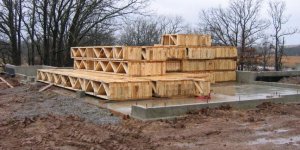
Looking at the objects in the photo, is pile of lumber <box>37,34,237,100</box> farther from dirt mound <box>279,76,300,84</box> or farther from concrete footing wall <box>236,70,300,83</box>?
dirt mound <box>279,76,300,84</box>

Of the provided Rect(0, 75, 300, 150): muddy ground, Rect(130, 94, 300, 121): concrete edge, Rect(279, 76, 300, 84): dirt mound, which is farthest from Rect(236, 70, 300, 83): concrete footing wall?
Rect(130, 94, 300, 121): concrete edge

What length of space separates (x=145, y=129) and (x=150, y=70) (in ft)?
20.1

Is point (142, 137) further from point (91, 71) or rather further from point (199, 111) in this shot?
point (91, 71)

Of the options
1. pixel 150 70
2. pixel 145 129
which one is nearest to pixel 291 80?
pixel 150 70

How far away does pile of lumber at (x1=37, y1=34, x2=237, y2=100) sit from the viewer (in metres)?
15.5

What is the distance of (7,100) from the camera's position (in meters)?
17.1

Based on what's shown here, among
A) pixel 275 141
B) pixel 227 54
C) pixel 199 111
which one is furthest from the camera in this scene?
pixel 227 54

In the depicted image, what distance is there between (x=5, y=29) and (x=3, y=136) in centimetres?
2918

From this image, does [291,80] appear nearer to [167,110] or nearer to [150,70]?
[150,70]

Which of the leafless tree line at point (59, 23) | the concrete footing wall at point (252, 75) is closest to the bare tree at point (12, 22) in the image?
the leafless tree line at point (59, 23)

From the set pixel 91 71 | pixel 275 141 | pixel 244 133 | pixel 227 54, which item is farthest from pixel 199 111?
pixel 227 54

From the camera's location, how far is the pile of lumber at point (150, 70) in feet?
50.9

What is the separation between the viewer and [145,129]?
11.3 meters

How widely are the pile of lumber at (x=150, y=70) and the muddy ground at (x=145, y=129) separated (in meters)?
1.66
